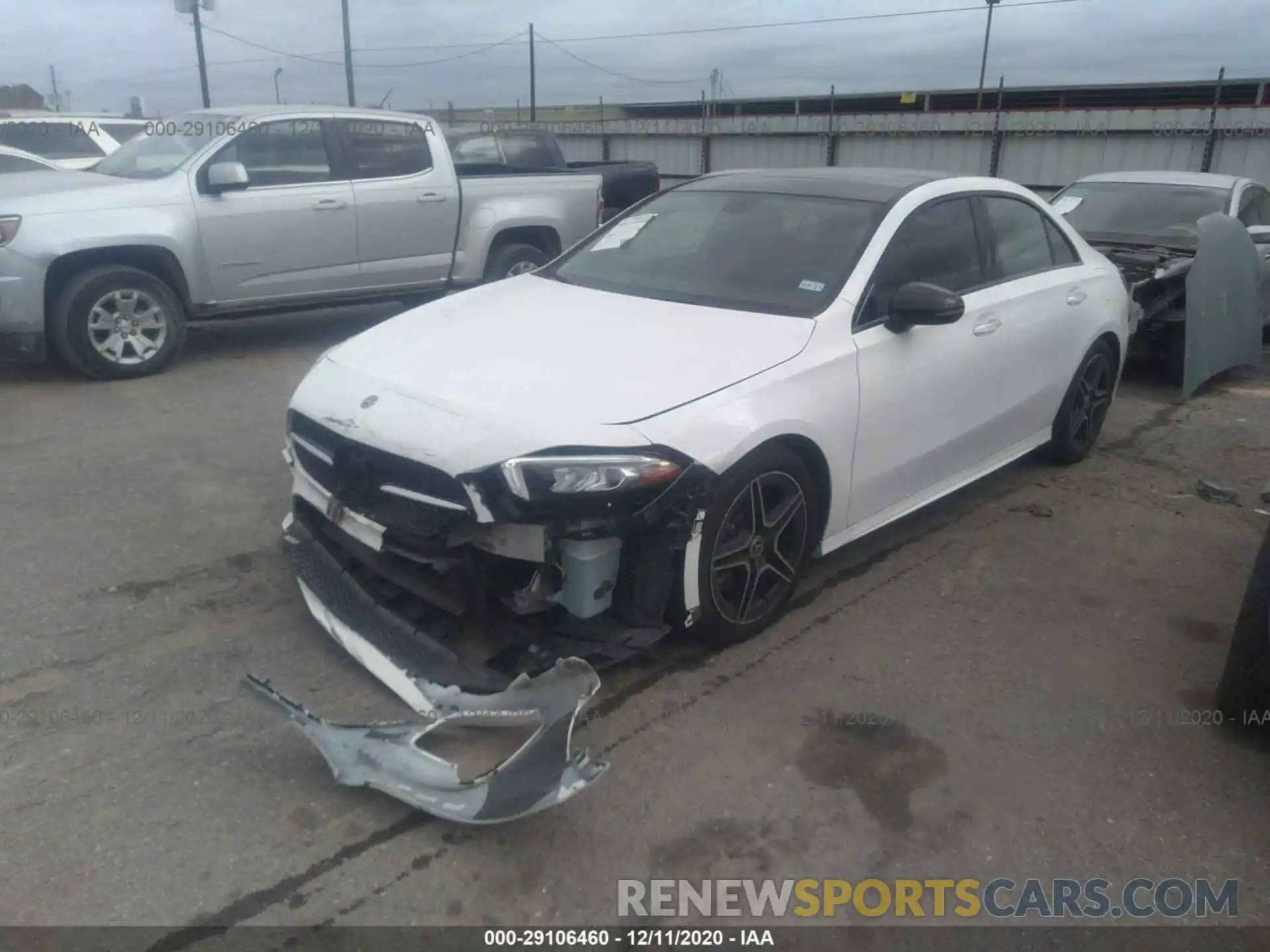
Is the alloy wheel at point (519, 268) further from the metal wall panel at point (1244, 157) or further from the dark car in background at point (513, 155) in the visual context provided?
the metal wall panel at point (1244, 157)

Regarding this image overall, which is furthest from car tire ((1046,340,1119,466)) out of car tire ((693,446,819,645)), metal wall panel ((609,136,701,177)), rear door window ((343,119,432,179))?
metal wall panel ((609,136,701,177))

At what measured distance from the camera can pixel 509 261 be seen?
352 inches

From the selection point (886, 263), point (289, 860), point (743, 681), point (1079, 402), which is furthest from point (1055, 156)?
point (289, 860)

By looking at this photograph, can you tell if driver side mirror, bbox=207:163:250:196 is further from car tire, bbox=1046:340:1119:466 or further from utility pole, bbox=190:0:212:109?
utility pole, bbox=190:0:212:109

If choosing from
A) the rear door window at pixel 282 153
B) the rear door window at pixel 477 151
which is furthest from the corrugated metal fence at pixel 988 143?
the rear door window at pixel 282 153

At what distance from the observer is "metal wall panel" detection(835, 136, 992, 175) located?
813 inches

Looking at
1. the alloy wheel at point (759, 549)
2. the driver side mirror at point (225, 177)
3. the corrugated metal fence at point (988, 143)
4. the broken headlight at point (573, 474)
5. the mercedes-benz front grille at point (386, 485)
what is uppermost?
the corrugated metal fence at point (988, 143)

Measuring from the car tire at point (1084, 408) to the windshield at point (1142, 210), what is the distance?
121 inches

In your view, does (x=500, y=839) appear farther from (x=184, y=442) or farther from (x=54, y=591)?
(x=184, y=442)

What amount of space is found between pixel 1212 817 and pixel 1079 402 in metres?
3.17

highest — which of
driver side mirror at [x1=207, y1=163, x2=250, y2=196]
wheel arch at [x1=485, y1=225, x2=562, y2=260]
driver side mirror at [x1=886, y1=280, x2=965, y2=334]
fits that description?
driver side mirror at [x1=207, y1=163, x2=250, y2=196]

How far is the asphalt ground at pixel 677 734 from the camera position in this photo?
2.65 metres

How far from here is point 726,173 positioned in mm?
5090

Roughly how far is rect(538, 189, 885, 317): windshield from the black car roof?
0.18 feet
